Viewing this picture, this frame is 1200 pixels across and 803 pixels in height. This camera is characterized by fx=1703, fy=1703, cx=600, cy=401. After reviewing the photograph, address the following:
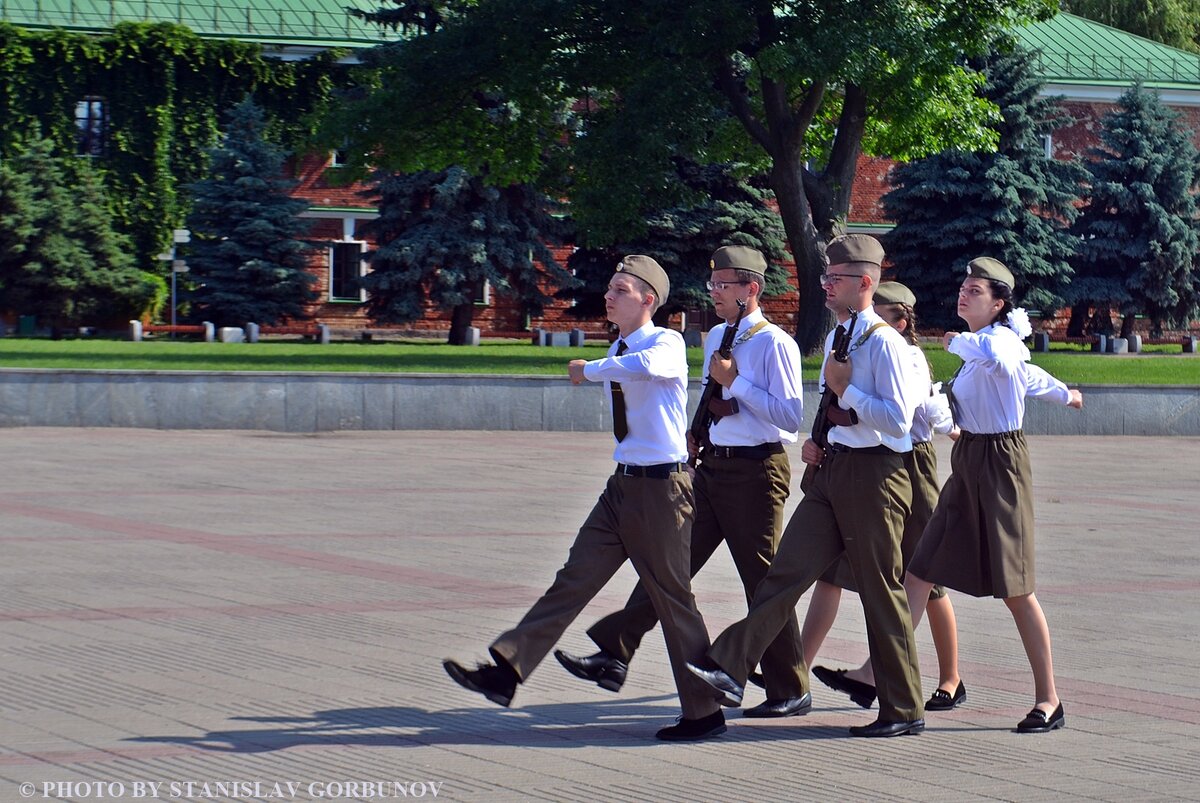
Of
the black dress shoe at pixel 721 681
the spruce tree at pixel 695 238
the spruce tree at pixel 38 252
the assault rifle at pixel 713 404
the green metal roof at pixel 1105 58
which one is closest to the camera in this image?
the black dress shoe at pixel 721 681

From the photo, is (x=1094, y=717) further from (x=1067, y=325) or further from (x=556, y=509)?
(x=1067, y=325)

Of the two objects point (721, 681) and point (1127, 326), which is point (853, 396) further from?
point (1127, 326)

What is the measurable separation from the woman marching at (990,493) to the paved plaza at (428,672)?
1.43 ft

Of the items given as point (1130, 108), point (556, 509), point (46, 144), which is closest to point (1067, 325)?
point (1130, 108)

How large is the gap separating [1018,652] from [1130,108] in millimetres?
42672

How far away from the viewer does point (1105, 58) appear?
175 feet

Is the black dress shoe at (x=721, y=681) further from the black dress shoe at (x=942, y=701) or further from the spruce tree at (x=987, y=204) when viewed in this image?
the spruce tree at (x=987, y=204)

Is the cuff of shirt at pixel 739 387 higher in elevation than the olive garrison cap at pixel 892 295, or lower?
lower

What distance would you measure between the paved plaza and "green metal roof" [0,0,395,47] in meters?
36.9

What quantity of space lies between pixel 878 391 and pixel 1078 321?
4477cm

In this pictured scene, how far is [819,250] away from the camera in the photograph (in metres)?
29.2

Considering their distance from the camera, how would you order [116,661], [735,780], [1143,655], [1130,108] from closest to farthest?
[735,780], [116,661], [1143,655], [1130,108]

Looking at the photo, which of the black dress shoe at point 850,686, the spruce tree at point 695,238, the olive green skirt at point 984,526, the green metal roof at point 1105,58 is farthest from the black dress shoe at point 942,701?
the green metal roof at point 1105,58

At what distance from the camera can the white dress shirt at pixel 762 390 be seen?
6.21 meters
